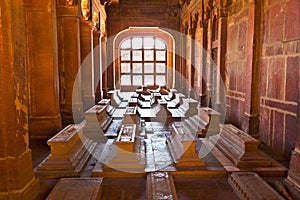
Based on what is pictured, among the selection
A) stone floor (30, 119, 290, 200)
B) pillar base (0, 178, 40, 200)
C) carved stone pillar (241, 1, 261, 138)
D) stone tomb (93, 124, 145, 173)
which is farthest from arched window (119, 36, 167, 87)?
pillar base (0, 178, 40, 200)

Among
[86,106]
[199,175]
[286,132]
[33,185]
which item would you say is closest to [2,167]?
[33,185]

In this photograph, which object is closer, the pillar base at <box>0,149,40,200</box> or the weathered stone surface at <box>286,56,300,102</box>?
the pillar base at <box>0,149,40,200</box>

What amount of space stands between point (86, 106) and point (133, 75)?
8.76m

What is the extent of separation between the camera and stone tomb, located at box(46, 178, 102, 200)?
3157 millimetres

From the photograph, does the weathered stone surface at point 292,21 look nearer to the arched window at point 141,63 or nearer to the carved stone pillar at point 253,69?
the carved stone pillar at point 253,69

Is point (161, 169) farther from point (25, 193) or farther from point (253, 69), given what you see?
point (253, 69)

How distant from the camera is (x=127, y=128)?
17.3 feet

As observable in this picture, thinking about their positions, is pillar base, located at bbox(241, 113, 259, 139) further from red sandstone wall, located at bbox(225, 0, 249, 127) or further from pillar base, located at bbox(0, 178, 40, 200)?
pillar base, located at bbox(0, 178, 40, 200)

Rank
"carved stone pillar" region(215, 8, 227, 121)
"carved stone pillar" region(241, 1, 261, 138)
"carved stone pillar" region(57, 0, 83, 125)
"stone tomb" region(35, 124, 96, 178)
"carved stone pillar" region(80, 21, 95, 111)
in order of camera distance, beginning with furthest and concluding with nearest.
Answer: "carved stone pillar" region(80, 21, 95, 111), "carved stone pillar" region(215, 8, 227, 121), "carved stone pillar" region(57, 0, 83, 125), "carved stone pillar" region(241, 1, 261, 138), "stone tomb" region(35, 124, 96, 178)

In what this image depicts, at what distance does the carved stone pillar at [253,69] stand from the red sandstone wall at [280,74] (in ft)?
0.48

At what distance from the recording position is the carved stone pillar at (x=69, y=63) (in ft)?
23.1

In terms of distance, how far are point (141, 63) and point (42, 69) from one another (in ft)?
38.6

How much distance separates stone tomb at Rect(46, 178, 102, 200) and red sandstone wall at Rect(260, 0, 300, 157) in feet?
9.79

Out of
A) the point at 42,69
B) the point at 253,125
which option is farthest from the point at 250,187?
the point at 42,69
